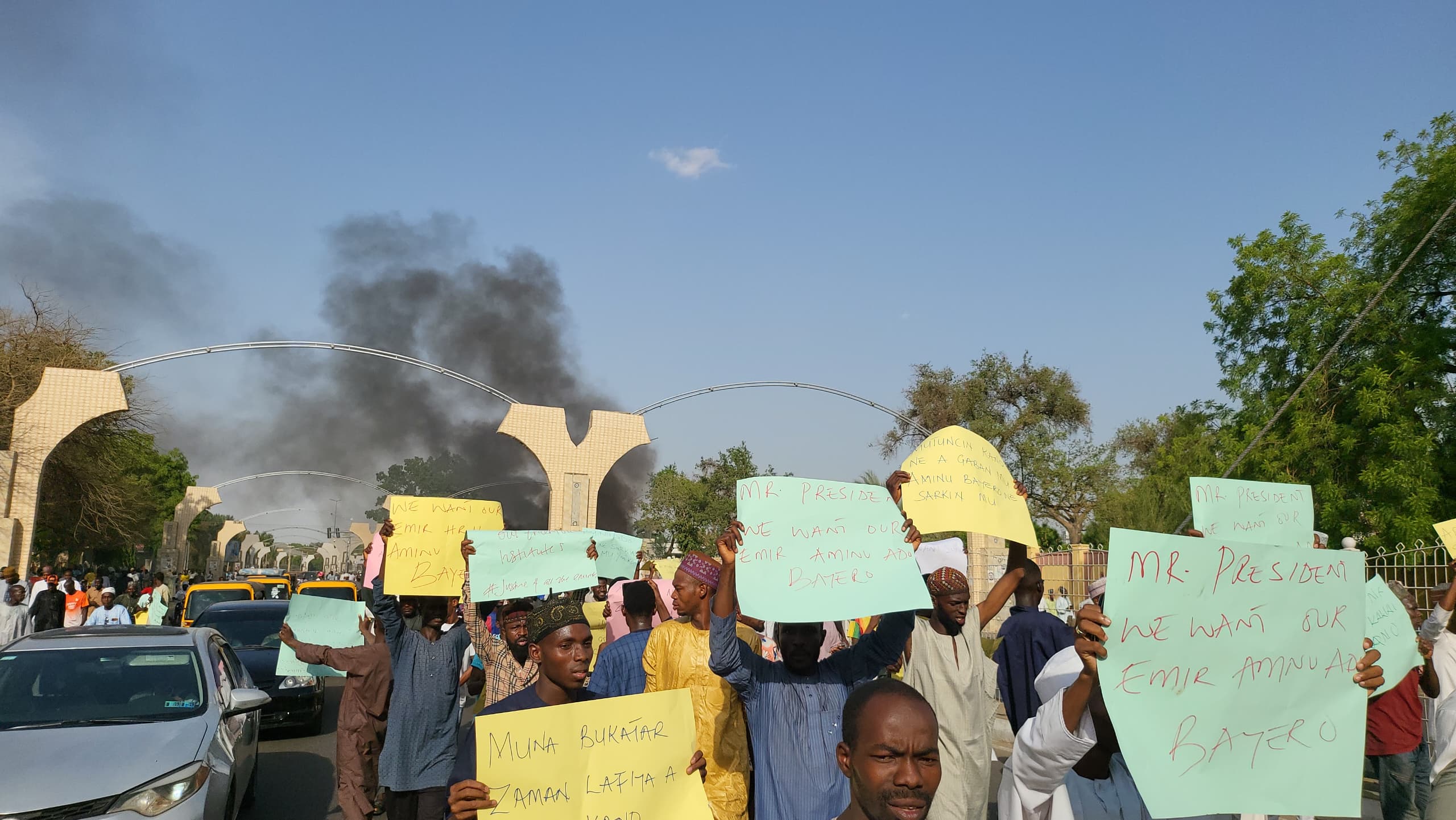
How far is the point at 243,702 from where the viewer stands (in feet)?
22.1

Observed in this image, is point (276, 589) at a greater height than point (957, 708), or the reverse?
point (957, 708)

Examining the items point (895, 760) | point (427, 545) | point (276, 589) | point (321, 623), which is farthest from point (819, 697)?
point (276, 589)

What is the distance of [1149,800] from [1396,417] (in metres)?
23.8

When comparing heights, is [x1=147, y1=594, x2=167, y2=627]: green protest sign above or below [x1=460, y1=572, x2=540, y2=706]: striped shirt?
below

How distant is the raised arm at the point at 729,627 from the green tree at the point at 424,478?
2084 inches

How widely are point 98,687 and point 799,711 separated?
486 centimetres

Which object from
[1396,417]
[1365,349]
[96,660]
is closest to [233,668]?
[96,660]

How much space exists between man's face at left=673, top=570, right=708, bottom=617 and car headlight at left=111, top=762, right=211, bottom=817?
2.81m

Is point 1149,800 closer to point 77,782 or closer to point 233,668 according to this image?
point 77,782

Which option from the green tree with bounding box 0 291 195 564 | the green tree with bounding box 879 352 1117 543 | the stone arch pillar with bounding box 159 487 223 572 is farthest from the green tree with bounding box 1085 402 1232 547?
the stone arch pillar with bounding box 159 487 223 572

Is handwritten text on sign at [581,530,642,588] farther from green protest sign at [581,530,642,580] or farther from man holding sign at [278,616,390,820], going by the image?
man holding sign at [278,616,390,820]

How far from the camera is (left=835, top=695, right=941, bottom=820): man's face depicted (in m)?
2.67

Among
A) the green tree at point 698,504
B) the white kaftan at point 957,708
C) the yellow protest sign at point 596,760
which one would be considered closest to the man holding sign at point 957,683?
the white kaftan at point 957,708

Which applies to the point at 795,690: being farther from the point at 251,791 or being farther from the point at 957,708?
the point at 251,791
